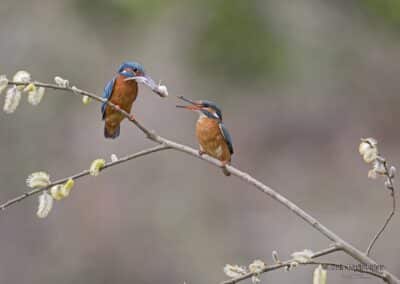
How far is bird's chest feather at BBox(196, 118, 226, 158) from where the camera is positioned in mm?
3617

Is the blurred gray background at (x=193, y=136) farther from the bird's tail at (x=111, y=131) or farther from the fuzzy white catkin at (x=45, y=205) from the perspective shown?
the fuzzy white catkin at (x=45, y=205)

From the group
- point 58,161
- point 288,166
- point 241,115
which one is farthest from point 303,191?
point 58,161

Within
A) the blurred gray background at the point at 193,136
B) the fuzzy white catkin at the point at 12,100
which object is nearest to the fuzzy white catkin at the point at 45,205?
the fuzzy white catkin at the point at 12,100

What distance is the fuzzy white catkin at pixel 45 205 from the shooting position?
7.71 feet

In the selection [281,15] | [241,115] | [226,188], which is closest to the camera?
[281,15]

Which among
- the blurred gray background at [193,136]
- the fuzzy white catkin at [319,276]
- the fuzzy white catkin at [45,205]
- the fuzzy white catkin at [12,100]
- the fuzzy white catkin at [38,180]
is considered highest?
the blurred gray background at [193,136]

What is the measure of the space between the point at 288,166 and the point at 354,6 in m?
2.29

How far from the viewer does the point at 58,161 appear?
1025 cm

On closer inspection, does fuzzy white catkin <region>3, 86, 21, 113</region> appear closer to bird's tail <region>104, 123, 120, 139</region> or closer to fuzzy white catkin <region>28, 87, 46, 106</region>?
fuzzy white catkin <region>28, 87, 46, 106</region>

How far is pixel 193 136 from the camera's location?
34.0 ft

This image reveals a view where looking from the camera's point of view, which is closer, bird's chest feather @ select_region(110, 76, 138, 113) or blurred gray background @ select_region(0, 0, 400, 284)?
bird's chest feather @ select_region(110, 76, 138, 113)

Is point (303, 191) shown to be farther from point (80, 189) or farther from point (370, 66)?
point (80, 189)

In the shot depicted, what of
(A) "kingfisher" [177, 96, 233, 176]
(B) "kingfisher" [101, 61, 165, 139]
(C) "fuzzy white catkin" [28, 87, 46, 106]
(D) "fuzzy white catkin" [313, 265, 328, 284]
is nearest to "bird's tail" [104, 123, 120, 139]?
(B) "kingfisher" [101, 61, 165, 139]

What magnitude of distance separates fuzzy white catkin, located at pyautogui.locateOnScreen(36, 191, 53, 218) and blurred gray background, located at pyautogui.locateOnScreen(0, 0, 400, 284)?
6514 mm
